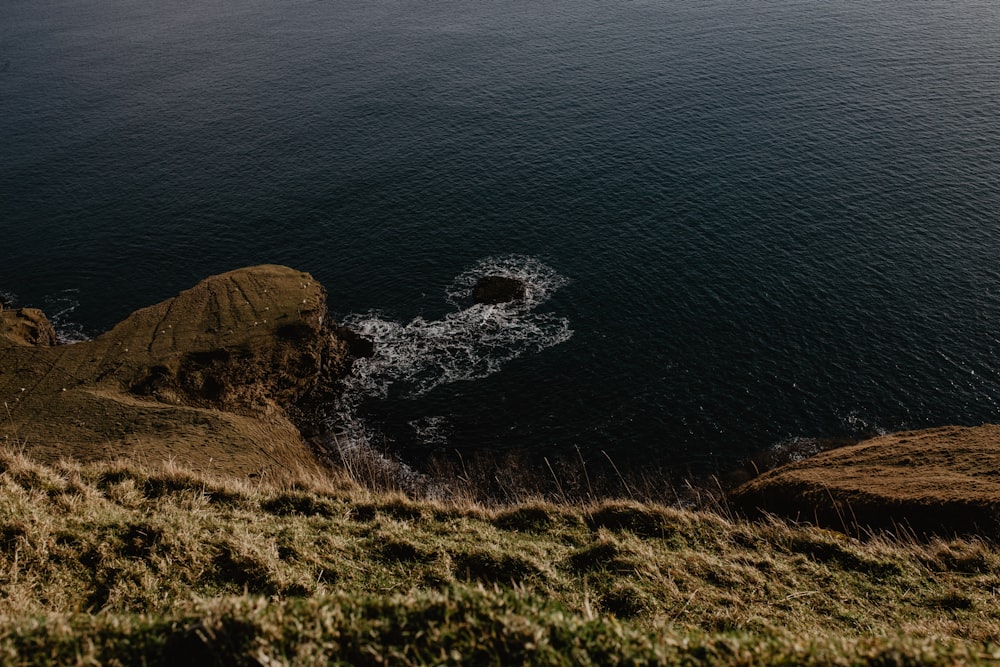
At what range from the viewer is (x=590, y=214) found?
265 ft

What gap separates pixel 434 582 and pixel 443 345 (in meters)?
43.1

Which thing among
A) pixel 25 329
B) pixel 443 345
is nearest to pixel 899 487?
pixel 443 345

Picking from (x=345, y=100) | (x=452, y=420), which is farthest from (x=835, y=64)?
(x=452, y=420)

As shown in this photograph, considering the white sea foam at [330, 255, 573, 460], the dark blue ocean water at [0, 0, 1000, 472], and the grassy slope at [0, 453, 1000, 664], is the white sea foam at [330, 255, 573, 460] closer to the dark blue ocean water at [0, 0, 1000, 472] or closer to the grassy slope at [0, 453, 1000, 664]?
the dark blue ocean water at [0, 0, 1000, 472]

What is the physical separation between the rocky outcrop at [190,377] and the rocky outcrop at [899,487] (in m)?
30.8

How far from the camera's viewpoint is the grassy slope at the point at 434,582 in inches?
425

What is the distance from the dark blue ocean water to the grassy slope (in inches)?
1001

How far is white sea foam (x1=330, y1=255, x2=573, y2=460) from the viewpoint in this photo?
2117 inches

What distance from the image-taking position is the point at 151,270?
238ft

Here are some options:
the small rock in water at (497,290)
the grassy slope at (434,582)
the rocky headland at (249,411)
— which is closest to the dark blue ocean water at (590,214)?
the small rock in water at (497,290)

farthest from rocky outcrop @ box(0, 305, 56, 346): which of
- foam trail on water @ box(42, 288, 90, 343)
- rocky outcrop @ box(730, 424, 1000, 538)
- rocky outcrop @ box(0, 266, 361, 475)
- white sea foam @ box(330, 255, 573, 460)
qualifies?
rocky outcrop @ box(730, 424, 1000, 538)

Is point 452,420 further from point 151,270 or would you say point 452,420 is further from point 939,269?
point 939,269

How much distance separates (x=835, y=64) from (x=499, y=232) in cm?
9087

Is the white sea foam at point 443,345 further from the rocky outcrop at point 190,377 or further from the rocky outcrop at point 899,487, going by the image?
the rocky outcrop at point 899,487
